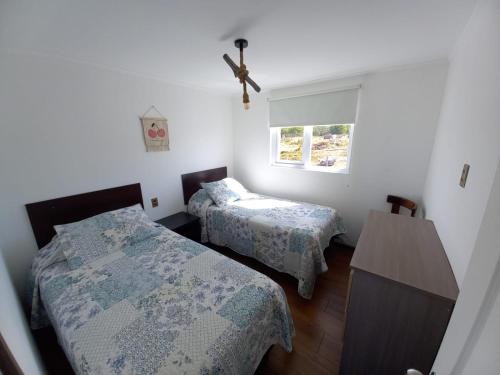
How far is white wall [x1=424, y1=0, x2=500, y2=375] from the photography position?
43 centimetres

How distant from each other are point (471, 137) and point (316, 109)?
1.78 m

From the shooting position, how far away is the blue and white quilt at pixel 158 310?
892mm

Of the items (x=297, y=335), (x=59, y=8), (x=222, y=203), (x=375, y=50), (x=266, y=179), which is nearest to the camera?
(x=59, y=8)

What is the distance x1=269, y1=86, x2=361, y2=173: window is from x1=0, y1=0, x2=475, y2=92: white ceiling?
1.75ft

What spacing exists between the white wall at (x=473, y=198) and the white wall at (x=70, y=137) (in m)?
2.59

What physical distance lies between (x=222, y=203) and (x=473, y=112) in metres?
2.40

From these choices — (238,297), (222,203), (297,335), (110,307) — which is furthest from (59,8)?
(297,335)

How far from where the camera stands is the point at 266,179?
11.0 feet

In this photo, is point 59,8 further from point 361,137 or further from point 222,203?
point 361,137

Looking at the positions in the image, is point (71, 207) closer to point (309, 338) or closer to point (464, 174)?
point (309, 338)

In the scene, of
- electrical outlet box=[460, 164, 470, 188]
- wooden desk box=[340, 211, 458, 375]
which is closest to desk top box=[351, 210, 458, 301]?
wooden desk box=[340, 211, 458, 375]

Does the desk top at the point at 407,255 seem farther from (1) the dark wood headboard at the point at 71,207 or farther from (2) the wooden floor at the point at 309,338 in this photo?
(1) the dark wood headboard at the point at 71,207

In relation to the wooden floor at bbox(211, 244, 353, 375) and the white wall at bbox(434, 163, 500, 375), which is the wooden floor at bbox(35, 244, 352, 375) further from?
the white wall at bbox(434, 163, 500, 375)

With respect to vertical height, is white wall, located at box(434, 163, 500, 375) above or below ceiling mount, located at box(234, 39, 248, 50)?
below
